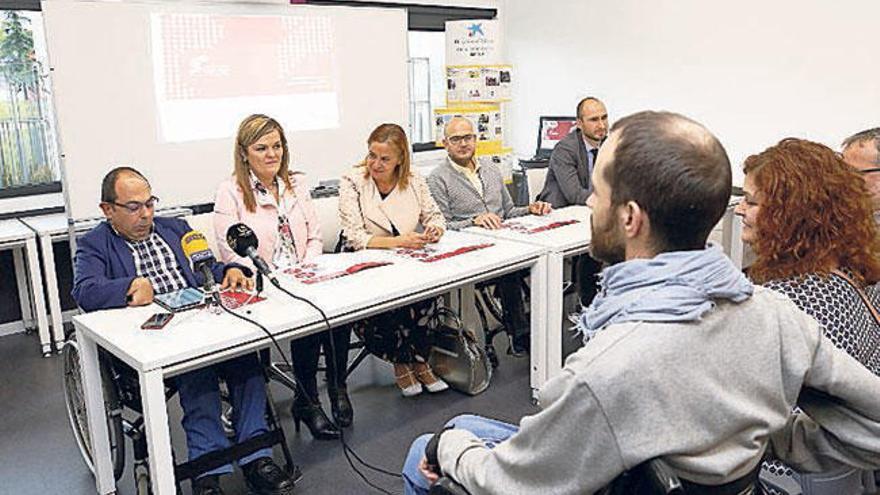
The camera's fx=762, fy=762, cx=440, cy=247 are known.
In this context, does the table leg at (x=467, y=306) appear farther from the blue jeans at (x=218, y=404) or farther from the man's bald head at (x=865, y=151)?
the man's bald head at (x=865, y=151)

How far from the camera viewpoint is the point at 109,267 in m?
2.62

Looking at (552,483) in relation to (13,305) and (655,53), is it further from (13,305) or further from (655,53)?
(655,53)

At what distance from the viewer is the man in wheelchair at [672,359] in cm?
104

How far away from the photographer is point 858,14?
4.64 metres

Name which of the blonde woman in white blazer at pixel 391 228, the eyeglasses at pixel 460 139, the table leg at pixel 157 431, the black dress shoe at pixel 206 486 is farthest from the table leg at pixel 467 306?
the table leg at pixel 157 431

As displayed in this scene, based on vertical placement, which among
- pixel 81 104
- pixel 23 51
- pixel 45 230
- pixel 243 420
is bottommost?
pixel 243 420

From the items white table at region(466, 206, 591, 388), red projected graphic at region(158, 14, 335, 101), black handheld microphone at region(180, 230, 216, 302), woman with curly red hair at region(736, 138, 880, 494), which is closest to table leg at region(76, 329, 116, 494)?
black handheld microphone at region(180, 230, 216, 302)

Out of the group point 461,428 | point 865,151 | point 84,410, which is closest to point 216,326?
point 84,410

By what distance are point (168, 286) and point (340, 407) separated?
34.8 inches

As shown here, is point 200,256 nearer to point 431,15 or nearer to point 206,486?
point 206,486

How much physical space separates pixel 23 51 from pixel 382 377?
282 centimetres

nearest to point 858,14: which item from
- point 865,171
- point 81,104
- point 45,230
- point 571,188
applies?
point 571,188

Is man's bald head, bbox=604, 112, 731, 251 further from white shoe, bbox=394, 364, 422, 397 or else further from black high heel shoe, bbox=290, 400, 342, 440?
white shoe, bbox=394, 364, 422, 397

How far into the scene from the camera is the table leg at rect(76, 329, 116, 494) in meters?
2.40
